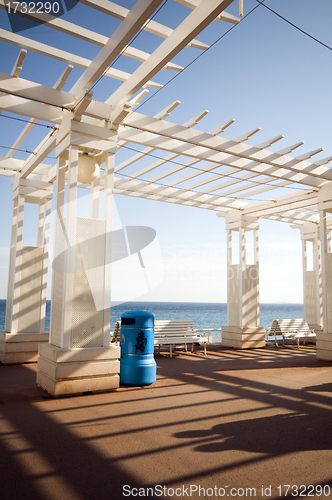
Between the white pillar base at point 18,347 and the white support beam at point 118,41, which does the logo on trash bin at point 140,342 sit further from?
the white support beam at point 118,41

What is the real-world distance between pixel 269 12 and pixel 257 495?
5.43m

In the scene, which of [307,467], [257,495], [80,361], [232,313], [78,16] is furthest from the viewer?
[232,313]

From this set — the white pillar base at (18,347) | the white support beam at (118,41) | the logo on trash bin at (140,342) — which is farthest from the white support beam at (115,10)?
the white pillar base at (18,347)

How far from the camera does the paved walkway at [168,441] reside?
257cm

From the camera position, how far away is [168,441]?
3.42 m

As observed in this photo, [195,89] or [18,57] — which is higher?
[195,89]

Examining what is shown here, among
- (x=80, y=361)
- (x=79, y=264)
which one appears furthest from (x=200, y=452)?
(x=79, y=264)

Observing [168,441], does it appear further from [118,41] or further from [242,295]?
[242,295]

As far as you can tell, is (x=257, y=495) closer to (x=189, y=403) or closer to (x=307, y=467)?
(x=307, y=467)

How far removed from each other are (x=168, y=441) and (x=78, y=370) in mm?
2161

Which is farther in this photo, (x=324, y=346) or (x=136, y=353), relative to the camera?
(x=324, y=346)

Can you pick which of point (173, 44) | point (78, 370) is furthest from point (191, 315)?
point (173, 44)

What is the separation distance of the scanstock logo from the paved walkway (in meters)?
4.75

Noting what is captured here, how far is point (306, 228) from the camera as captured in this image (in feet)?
45.6
